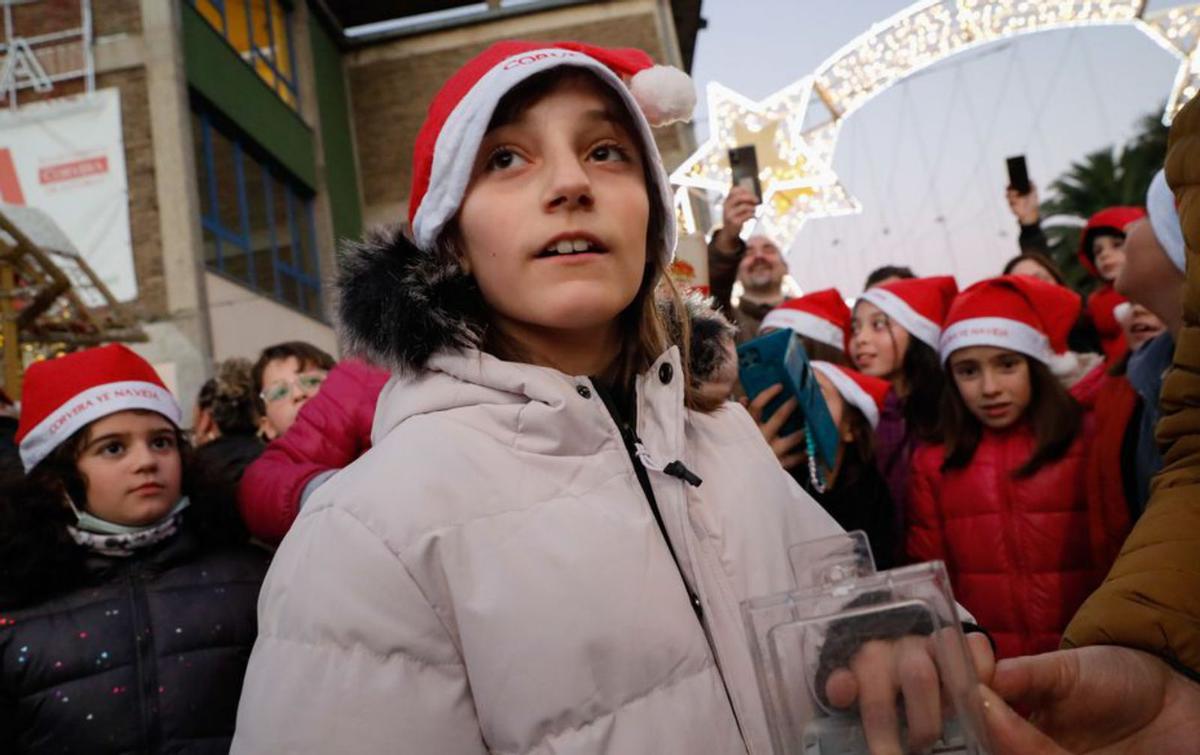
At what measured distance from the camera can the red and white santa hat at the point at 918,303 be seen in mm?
3471

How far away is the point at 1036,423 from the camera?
285cm

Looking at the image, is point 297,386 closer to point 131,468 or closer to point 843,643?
point 131,468

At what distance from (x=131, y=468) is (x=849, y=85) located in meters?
7.74

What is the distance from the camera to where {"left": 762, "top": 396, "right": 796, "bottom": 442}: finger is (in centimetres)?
224

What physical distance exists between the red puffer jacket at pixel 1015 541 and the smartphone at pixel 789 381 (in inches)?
30.7

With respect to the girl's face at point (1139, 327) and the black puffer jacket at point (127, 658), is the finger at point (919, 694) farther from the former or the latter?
the girl's face at point (1139, 327)

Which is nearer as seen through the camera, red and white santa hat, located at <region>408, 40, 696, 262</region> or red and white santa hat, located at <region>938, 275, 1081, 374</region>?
red and white santa hat, located at <region>408, 40, 696, 262</region>

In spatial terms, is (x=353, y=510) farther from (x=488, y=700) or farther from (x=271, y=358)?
Result: (x=271, y=358)

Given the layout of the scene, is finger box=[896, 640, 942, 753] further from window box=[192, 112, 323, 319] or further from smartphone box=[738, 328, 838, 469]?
window box=[192, 112, 323, 319]

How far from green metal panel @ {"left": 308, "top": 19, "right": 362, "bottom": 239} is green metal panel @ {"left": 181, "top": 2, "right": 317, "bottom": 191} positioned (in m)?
0.57

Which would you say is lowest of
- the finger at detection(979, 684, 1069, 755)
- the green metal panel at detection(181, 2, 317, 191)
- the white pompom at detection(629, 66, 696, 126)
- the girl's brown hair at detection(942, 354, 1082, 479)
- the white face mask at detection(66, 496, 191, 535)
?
the finger at detection(979, 684, 1069, 755)

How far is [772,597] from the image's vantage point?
0.70 metres

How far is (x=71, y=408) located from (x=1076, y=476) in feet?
9.86

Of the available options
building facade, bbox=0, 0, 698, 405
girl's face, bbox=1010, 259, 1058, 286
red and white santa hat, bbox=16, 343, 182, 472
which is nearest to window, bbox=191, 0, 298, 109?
building facade, bbox=0, 0, 698, 405
